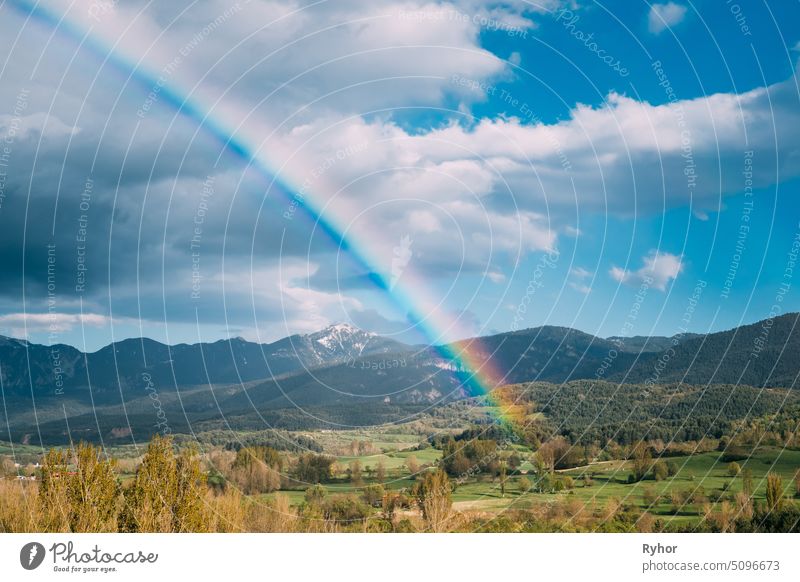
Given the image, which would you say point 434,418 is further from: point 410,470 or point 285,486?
point 285,486

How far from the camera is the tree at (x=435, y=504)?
2189 inches

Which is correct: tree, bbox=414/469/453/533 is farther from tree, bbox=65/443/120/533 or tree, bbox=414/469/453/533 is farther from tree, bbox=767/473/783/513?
tree, bbox=767/473/783/513

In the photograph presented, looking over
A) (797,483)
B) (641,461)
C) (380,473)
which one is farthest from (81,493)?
(797,483)

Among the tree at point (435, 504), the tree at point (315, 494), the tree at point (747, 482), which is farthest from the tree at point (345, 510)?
the tree at point (747, 482)

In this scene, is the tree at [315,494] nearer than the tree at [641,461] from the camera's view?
Yes

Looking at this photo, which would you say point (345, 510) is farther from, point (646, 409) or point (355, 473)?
point (646, 409)

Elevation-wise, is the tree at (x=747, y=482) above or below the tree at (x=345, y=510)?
below

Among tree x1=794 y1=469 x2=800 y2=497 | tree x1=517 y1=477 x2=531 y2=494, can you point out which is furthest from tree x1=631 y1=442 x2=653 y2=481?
tree x1=794 y1=469 x2=800 y2=497

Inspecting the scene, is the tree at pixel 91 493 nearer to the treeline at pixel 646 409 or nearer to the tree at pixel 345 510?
the tree at pixel 345 510

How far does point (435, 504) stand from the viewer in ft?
183
